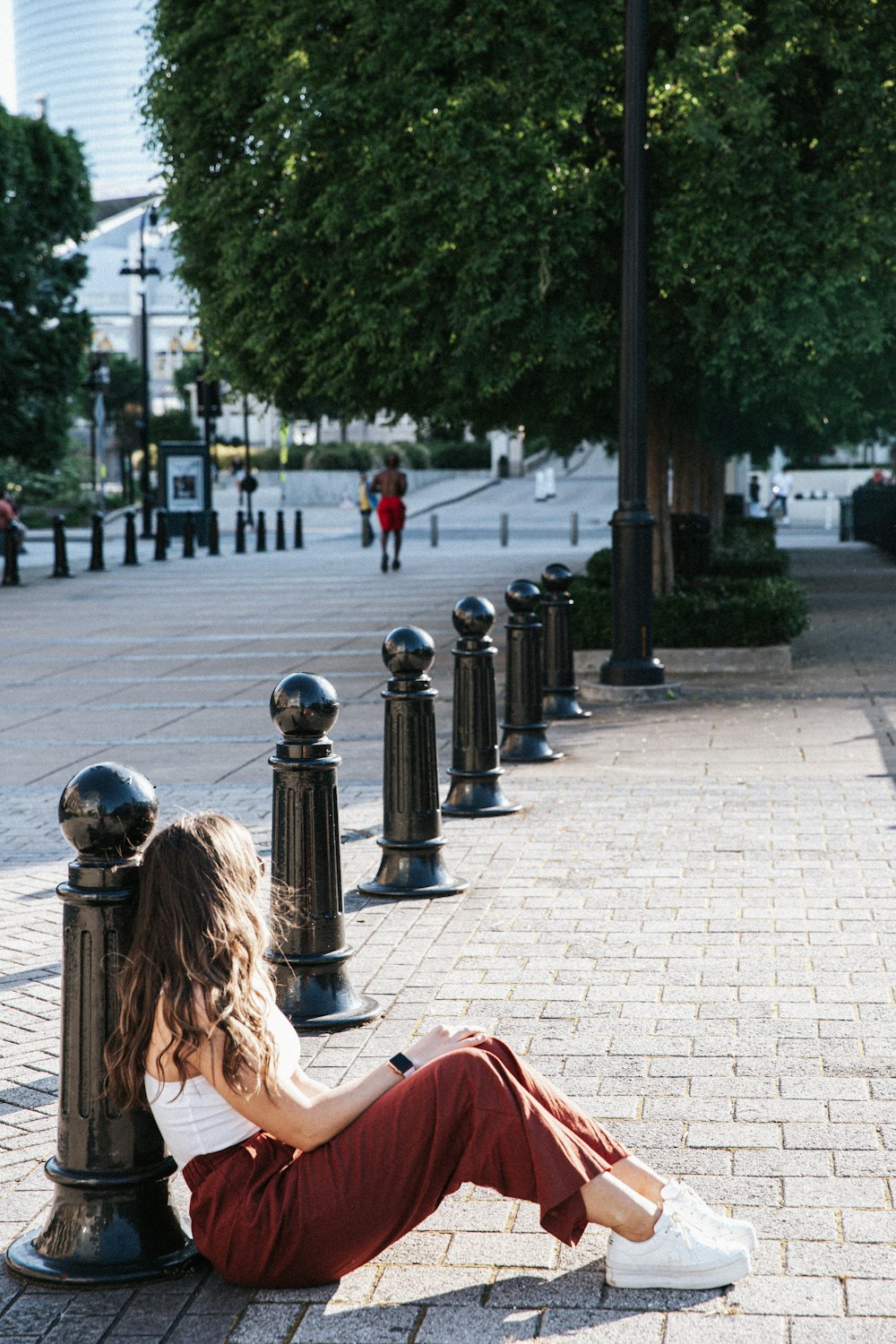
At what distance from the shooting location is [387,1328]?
3.04 metres

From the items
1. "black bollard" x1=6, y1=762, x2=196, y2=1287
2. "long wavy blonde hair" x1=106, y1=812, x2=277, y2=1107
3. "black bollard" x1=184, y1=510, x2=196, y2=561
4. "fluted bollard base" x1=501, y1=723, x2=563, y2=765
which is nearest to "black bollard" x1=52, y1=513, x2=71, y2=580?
"black bollard" x1=184, y1=510, x2=196, y2=561

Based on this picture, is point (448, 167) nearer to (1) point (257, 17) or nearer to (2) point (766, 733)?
(1) point (257, 17)

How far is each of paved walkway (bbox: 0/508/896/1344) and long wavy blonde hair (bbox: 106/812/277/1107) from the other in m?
0.53

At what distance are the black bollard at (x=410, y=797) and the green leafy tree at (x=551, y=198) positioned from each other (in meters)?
7.37

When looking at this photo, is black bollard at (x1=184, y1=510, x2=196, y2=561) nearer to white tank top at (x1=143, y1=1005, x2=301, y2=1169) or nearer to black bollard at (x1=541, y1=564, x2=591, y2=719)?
black bollard at (x1=541, y1=564, x2=591, y2=719)

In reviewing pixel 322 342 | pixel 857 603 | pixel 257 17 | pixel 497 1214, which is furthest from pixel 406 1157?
pixel 857 603

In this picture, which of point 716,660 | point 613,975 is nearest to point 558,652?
point 716,660

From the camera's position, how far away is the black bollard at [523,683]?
29.5 feet

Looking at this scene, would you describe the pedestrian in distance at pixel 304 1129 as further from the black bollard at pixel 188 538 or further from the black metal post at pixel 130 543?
the black bollard at pixel 188 538

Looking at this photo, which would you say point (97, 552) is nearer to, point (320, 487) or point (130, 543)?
point (130, 543)

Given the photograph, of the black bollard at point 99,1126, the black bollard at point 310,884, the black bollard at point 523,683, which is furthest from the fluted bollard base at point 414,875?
the black bollard at point 99,1126

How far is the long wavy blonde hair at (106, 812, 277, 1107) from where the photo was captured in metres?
3.03

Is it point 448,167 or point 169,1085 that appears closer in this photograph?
point 169,1085

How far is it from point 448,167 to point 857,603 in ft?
27.6
